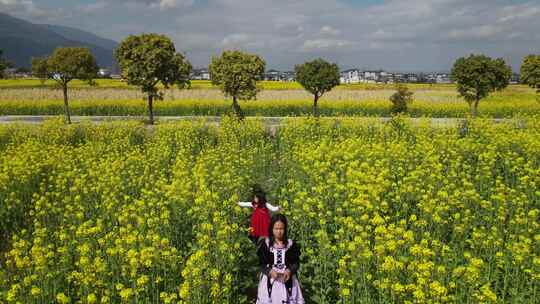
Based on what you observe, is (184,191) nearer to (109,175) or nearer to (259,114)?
(109,175)

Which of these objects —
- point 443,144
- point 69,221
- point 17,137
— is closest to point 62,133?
point 17,137

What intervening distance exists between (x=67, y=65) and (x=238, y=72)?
39.9 feet

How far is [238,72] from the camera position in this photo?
2342cm

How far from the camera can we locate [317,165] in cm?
1109

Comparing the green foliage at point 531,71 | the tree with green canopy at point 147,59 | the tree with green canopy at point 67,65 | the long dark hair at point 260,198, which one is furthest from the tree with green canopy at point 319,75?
the long dark hair at point 260,198

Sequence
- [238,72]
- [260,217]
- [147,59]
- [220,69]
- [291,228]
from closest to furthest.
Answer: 1. [260,217]
2. [291,228]
3. [147,59]
4. [238,72]
5. [220,69]

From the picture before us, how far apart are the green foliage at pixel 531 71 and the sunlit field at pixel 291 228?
46.1ft

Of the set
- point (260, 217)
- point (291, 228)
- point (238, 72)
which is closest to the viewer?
point (260, 217)

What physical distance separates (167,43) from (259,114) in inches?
518

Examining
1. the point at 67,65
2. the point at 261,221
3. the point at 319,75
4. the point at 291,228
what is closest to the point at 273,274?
the point at 261,221

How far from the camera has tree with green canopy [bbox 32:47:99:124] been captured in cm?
2723

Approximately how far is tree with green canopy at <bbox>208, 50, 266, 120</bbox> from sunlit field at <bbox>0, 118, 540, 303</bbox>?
7.42m

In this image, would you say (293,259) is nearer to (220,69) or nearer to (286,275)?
(286,275)

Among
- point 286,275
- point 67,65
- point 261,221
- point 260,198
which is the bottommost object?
point 286,275
